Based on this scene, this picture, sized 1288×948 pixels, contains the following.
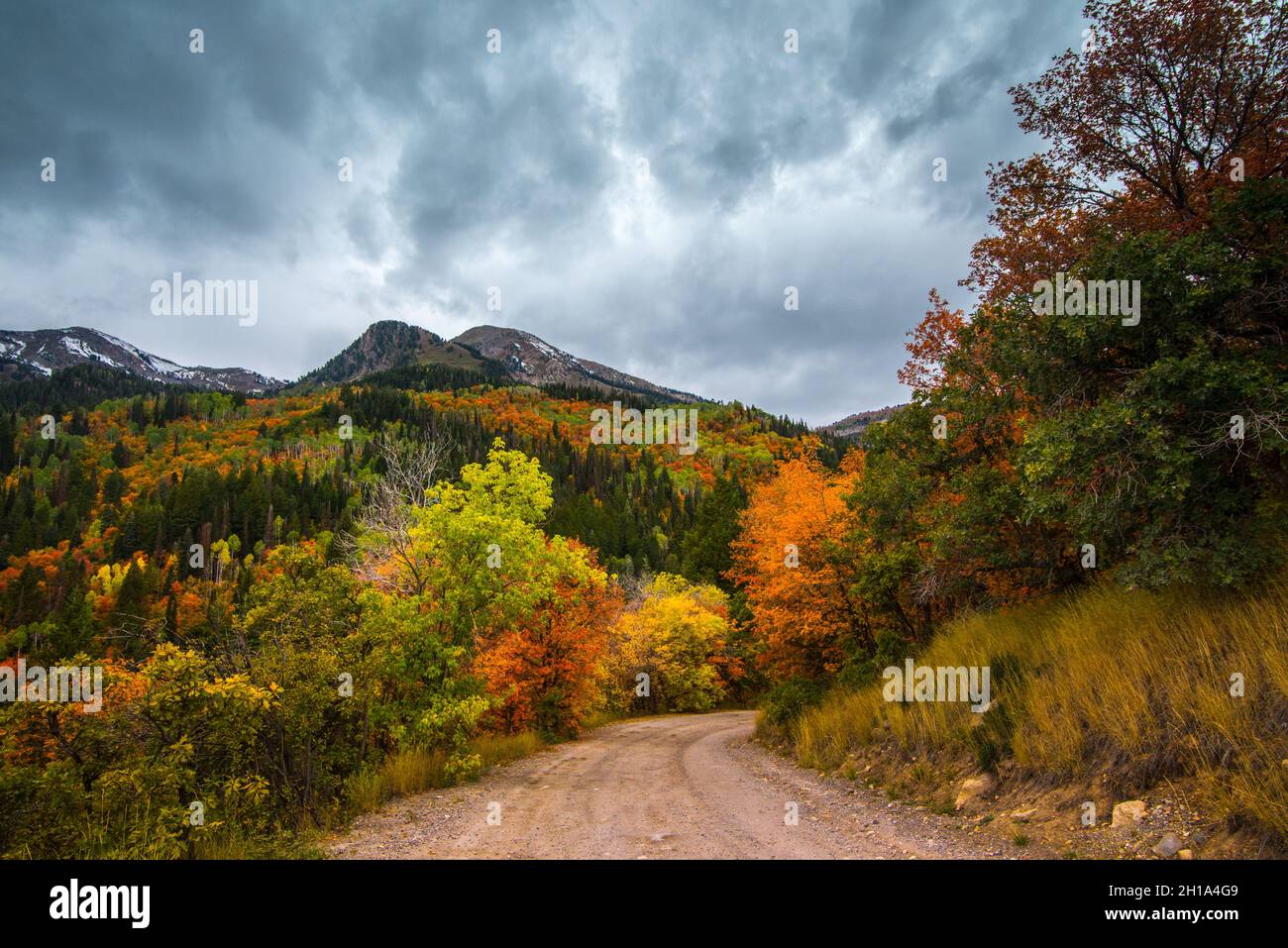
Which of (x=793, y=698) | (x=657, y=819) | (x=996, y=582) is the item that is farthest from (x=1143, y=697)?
(x=793, y=698)

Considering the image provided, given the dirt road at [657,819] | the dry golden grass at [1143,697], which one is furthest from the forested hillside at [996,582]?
the dirt road at [657,819]

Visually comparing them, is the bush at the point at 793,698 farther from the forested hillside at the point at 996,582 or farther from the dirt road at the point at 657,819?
the dirt road at the point at 657,819

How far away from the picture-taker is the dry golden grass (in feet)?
19.0

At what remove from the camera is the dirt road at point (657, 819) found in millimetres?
7469

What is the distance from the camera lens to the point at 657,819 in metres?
9.30

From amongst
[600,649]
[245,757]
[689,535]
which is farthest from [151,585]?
[245,757]

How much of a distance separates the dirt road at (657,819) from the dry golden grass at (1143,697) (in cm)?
163

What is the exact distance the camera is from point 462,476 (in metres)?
15.1

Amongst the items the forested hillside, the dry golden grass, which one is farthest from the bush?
the dry golden grass

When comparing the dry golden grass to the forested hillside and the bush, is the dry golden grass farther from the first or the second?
the bush

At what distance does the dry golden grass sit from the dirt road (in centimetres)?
163

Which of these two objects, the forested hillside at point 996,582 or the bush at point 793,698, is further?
the bush at point 793,698

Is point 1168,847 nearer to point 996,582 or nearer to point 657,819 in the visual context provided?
point 657,819

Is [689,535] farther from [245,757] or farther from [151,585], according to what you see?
[151,585]
